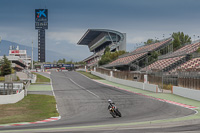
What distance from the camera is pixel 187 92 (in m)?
29.5

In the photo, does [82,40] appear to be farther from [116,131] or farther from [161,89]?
[116,131]

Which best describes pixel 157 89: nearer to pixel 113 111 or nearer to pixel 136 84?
pixel 136 84

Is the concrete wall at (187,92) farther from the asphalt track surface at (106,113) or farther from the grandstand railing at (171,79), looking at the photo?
the asphalt track surface at (106,113)

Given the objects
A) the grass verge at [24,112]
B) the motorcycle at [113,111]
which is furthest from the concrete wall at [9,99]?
the motorcycle at [113,111]

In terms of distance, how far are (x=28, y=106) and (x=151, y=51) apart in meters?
51.8

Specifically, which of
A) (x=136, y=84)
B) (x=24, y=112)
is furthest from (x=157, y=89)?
(x=24, y=112)

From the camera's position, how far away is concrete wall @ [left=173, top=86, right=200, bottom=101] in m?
27.3

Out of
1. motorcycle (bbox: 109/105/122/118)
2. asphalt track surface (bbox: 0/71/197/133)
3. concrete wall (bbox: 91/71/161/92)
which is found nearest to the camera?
asphalt track surface (bbox: 0/71/197/133)

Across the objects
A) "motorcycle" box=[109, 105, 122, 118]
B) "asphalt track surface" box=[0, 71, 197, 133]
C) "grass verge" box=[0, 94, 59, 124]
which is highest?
"motorcycle" box=[109, 105, 122, 118]

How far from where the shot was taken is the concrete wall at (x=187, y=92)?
1074 inches

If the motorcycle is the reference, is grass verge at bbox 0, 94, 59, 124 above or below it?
below

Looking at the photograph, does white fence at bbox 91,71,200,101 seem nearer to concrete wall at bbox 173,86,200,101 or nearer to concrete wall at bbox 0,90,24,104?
concrete wall at bbox 173,86,200,101

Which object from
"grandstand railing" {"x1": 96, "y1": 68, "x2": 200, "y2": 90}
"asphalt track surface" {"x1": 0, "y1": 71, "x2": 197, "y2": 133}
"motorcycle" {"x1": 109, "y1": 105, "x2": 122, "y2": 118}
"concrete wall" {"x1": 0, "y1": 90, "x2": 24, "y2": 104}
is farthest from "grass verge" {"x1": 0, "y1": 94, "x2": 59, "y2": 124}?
"grandstand railing" {"x1": 96, "y1": 68, "x2": 200, "y2": 90}

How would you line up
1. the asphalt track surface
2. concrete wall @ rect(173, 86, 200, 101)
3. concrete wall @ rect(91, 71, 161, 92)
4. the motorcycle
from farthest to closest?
concrete wall @ rect(91, 71, 161, 92)
concrete wall @ rect(173, 86, 200, 101)
the motorcycle
the asphalt track surface
